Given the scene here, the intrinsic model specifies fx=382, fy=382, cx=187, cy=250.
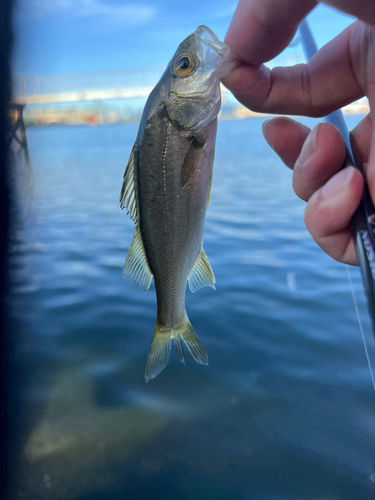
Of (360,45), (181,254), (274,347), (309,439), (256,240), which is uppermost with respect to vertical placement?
(360,45)

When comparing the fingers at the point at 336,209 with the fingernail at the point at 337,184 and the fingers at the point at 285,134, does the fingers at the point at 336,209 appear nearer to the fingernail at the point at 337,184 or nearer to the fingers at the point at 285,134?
the fingernail at the point at 337,184

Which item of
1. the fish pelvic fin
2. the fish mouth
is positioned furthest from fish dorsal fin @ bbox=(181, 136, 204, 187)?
the fish pelvic fin

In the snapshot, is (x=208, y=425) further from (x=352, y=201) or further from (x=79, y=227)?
(x=79, y=227)

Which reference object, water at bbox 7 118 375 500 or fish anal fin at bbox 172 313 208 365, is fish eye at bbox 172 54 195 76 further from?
water at bbox 7 118 375 500

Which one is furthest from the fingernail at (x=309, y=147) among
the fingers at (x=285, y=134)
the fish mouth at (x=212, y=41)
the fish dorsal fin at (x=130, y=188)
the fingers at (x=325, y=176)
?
the fish dorsal fin at (x=130, y=188)

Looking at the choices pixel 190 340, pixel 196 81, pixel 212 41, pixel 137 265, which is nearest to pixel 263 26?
pixel 212 41

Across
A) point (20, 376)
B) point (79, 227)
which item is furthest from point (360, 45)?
point (79, 227)
